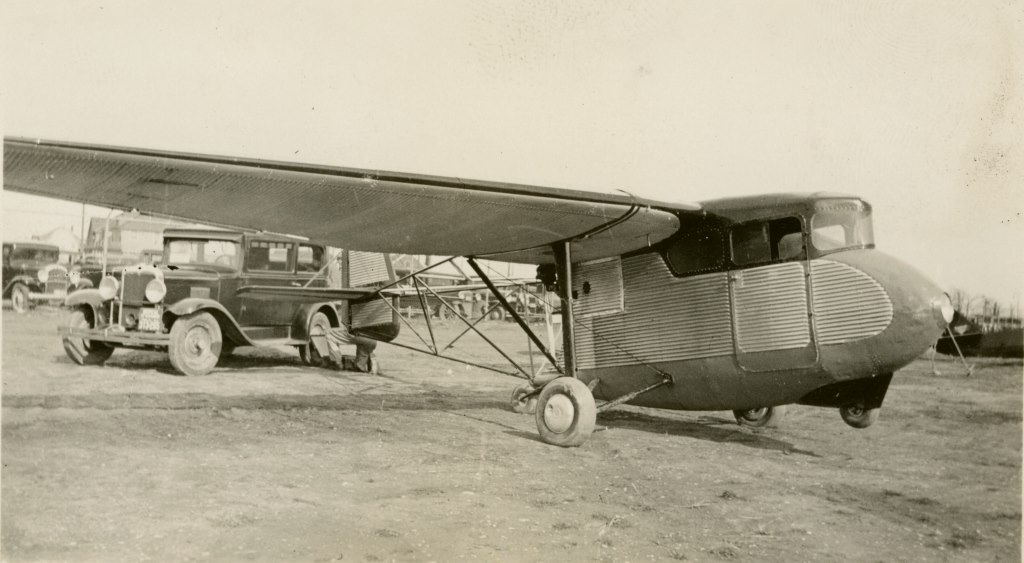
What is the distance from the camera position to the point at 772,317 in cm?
524

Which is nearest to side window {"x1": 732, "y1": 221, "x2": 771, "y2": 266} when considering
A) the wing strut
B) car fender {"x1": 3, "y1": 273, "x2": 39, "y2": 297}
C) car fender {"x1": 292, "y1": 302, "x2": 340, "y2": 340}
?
the wing strut

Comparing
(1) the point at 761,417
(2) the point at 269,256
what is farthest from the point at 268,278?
(1) the point at 761,417

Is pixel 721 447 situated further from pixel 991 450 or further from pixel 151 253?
pixel 151 253

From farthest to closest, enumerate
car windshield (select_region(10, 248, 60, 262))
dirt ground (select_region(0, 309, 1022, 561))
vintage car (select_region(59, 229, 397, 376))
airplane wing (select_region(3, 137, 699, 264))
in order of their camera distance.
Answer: car windshield (select_region(10, 248, 60, 262)) → vintage car (select_region(59, 229, 397, 376)) → airplane wing (select_region(3, 137, 699, 264)) → dirt ground (select_region(0, 309, 1022, 561))

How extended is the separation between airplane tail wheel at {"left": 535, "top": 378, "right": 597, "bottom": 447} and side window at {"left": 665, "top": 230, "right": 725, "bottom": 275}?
1.38 meters

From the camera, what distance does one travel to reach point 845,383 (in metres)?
5.20

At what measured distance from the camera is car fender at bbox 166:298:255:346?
9109 mm

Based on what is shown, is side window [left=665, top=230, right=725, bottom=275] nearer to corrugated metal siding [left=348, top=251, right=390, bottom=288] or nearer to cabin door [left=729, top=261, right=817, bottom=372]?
cabin door [left=729, top=261, right=817, bottom=372]

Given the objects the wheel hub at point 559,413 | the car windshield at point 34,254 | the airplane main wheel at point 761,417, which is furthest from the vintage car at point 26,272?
the airplane main wheel at point 761,417

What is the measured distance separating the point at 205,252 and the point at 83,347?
2204 mm

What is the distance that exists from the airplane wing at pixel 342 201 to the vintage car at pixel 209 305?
3.87 meters

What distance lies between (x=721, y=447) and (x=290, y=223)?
13.5 ft

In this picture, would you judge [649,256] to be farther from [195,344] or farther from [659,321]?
[195,344]

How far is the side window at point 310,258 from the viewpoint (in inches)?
439
